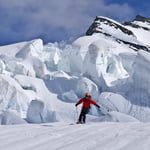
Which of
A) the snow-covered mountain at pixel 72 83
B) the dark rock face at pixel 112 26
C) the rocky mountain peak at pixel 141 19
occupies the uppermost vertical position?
the rocky mountain peak at pixel 141 19

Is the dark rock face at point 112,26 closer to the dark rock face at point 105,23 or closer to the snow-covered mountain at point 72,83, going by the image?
the dark rock face at point 105,23

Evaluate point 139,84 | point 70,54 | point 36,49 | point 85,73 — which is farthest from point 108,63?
point 36,49

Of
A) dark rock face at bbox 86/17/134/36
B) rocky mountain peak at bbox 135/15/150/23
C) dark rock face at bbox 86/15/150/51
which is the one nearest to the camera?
dark rock face at bbox 86/15/150/51

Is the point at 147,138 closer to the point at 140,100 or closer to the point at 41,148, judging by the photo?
the point at 41,148

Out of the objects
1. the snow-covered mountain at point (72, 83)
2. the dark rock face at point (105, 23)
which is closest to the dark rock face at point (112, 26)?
the dark rock face at point (105, 23)

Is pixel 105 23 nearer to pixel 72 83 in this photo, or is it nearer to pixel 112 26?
pixel 112 26

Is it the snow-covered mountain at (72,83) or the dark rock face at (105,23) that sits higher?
the dark rock face at (105,23)

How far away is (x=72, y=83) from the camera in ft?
63.2

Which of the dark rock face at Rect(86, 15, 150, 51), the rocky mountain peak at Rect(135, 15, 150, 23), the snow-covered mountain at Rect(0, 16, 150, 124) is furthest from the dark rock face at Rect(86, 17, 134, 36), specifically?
the rocky mountain peak at Rect(135, 15, 150, 23)

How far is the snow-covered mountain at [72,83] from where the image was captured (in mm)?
15021

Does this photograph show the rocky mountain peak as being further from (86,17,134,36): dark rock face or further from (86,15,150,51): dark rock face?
(86,17,134,36): dark rock face

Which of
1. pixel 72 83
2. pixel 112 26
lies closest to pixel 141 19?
pixel 112 26

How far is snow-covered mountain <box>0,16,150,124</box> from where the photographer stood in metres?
15.0

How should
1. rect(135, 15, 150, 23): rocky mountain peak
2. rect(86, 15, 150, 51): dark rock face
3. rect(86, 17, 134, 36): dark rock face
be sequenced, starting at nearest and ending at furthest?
rect(86, 15, 150, 51): dark rock face
rect(86, 17, 134, 36): dark rock face
rect(135, 15, 150, 23): rocky mountain peak
